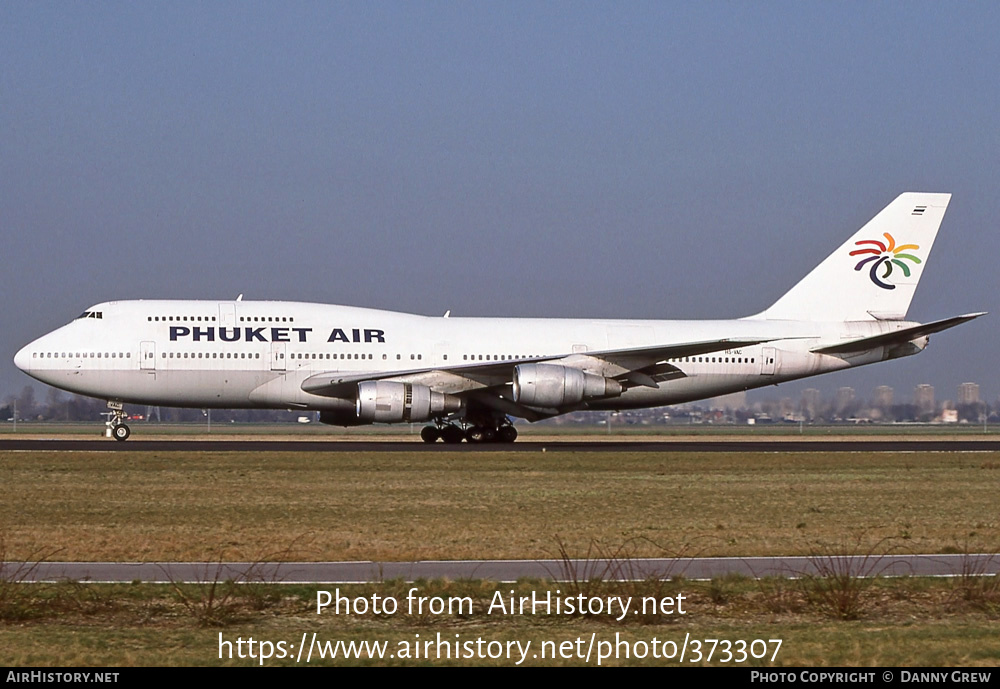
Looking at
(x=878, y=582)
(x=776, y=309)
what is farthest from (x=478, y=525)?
(x=776, y=309)

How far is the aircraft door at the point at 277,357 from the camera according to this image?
38.7 metres

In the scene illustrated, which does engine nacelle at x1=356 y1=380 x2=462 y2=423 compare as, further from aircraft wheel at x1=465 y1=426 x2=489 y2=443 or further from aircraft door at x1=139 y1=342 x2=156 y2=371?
aircraft door at x1=139 y1=342 x2=156 y2=371

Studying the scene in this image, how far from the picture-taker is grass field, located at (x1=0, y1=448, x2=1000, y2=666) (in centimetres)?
1044

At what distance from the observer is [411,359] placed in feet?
131

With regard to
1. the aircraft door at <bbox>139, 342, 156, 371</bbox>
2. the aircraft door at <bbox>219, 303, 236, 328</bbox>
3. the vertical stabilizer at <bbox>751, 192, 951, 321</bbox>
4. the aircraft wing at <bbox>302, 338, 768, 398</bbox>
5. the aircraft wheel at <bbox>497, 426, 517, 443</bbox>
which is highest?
the vertical stabilizer at <bbox>751, 192, 951, 321</bbox>

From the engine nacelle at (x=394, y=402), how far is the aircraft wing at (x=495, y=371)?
984 mm

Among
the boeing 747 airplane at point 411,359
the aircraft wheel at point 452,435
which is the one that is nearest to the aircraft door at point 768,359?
the boeing 747 airplane at point 411,359

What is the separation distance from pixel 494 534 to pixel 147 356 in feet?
76.4

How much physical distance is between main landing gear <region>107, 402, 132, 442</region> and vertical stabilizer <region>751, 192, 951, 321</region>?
22092mm

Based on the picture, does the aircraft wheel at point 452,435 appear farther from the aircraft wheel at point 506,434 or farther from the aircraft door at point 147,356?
the aircraft door at point 147,356

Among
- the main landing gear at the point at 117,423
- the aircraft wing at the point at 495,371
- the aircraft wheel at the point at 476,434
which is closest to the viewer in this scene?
the aircraft wing at the point at 495,371

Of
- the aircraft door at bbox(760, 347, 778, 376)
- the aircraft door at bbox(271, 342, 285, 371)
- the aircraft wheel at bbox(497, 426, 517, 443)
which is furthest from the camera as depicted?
the aircraft door at bbox(760, 347, 778, 376)

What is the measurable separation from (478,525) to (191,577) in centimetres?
592

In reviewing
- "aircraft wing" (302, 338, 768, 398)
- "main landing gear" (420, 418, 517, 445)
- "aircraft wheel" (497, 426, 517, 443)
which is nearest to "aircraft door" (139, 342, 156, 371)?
"aircraft wing" (302, 338, 768, 398)
